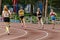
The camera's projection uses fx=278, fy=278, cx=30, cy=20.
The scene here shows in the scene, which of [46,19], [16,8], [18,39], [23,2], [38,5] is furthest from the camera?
[23,2]

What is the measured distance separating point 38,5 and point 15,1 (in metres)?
7.25

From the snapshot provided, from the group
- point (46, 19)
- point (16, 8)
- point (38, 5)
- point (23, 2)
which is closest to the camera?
point (46, 19)

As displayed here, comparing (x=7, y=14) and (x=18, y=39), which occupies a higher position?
(x=7, y=14)

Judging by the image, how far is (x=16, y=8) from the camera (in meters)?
45.6

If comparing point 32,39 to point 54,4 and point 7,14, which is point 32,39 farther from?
point 54,4

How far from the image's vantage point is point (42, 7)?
163 feet

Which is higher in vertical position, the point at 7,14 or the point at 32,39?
the point at 7,14

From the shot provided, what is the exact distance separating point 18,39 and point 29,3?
112 ft

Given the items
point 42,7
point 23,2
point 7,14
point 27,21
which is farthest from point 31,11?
point 7,14

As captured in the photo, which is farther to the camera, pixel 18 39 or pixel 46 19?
pixel 46 19

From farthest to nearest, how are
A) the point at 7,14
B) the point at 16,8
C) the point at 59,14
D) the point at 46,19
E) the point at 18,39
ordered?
the point at 59,14 → the point at 16,8 → the point at 46,19 → the point at 7,14 → the point at 18,39

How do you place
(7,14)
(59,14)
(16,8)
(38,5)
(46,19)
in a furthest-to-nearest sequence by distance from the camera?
(38,5) < (59,14) < (16,8) < (46,19) < (7,14)

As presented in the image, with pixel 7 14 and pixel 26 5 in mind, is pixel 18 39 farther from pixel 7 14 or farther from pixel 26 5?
pixel 26 5

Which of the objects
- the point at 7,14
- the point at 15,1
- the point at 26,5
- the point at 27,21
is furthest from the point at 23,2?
the point at 7,14
